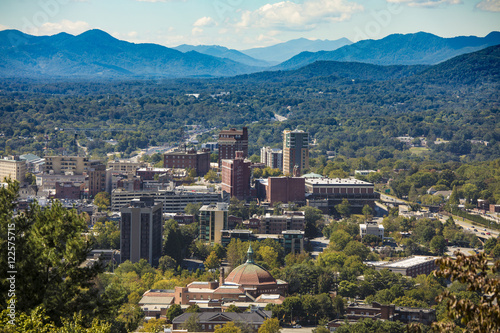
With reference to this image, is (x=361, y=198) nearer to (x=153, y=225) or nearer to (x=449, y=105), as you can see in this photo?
(x=153, y=225)

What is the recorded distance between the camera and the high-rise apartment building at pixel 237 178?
58438 millimetres

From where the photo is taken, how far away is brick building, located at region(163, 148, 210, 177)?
71250 mm

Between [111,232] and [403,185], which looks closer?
[111,232]

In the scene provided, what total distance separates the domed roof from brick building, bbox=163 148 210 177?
3698 cm

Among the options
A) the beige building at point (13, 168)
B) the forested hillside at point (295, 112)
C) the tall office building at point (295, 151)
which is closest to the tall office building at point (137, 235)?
the beige building at point (13, 168)

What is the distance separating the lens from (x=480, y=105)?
150250mm

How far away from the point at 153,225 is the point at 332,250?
8.65 metres

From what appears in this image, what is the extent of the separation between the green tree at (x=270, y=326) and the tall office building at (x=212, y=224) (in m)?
15.8

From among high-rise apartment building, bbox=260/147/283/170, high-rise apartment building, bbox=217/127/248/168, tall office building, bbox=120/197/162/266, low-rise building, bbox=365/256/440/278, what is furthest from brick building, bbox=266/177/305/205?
high-rise apartment building, bbox=260/147/283/170

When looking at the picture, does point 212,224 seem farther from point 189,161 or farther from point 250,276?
point 189,161

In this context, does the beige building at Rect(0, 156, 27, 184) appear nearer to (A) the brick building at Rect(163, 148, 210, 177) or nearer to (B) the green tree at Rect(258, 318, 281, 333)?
(A) the brick building at Rect(163, 148, 210, 177)

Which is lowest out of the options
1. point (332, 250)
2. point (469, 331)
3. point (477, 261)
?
point (332, 250)

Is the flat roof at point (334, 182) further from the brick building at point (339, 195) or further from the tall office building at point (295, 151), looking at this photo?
the tall office building at point (295, 151)

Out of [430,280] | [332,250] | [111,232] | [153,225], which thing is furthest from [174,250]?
[430,280]
